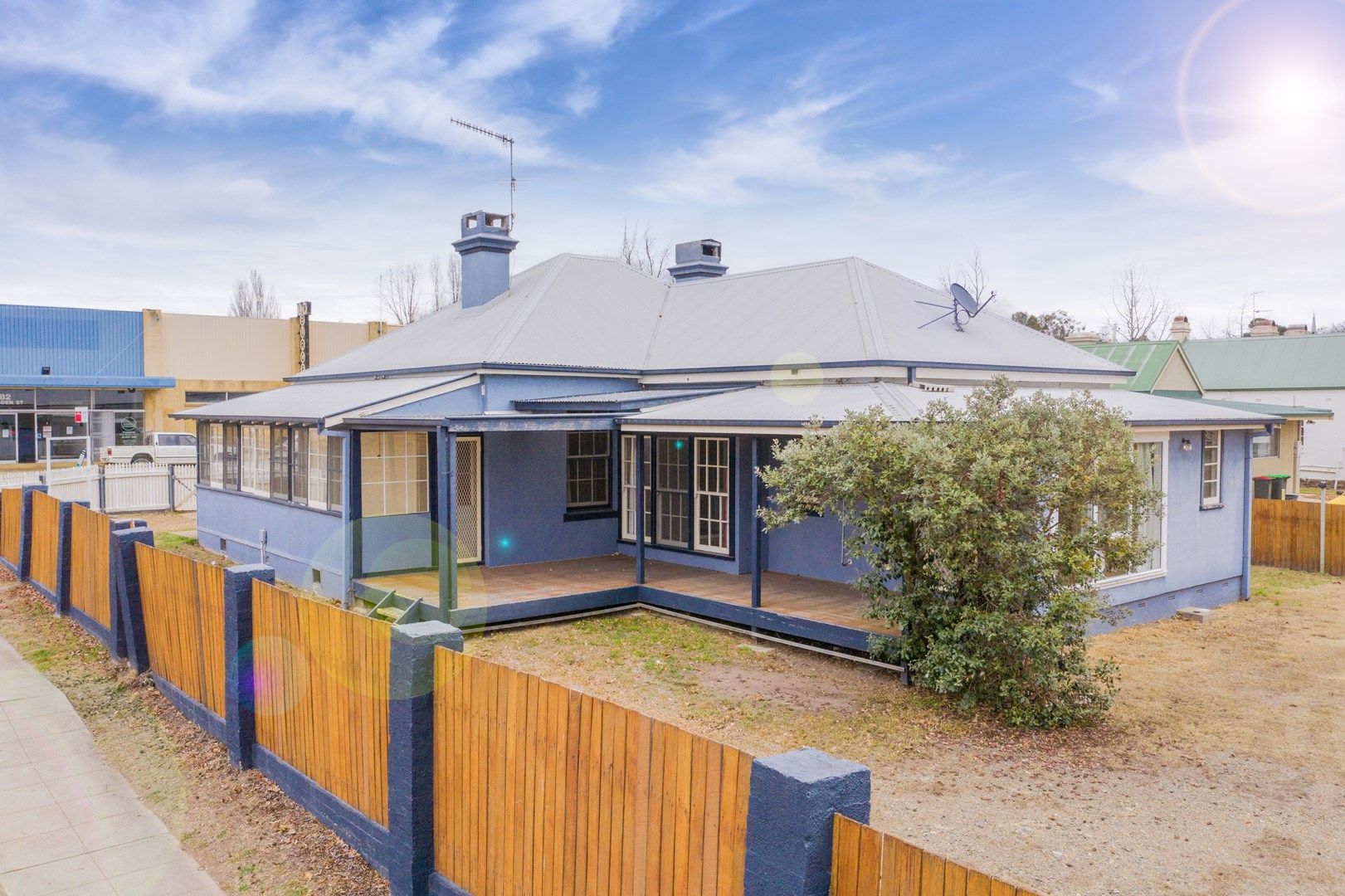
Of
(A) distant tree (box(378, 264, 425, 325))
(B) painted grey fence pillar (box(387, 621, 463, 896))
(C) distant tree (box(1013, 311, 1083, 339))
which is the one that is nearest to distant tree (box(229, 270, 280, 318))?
(A) distant tree (box(378, 264, 425, 325))

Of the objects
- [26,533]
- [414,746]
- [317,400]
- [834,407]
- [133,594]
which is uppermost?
[317,400]

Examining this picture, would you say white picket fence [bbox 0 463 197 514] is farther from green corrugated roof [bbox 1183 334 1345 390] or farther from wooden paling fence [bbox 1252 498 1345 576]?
green corrugated roof [bbox 1183 334 1345 390]

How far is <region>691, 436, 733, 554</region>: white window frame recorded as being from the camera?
546 inches

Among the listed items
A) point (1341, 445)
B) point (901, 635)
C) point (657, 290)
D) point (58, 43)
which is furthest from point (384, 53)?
point (1341, 445)

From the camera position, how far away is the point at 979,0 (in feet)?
50.8

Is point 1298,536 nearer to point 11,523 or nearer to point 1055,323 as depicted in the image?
point 11,523

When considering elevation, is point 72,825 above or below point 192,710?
below

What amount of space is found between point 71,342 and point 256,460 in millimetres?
27812

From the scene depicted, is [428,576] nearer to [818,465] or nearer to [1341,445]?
[818,465]

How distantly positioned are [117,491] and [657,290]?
1528 cm

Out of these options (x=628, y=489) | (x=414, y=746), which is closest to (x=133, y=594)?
(x=414, y=746)

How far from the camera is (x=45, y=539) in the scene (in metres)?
13.3

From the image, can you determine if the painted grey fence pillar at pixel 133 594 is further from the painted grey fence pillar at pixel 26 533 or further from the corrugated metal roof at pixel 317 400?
the painted grey fence pillar at pixel 26 533

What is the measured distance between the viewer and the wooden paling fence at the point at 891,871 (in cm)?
297
